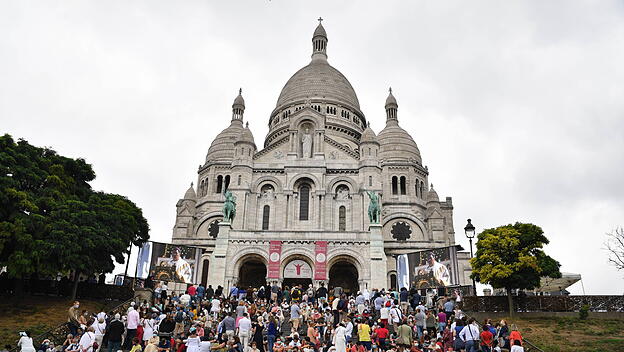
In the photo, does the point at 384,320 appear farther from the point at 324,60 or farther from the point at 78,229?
the point at 324,60

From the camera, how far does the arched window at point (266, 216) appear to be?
40.7 meters

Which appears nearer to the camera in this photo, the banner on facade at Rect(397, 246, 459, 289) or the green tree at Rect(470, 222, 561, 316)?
the green tree at Rect(470, 222, 561, 316)

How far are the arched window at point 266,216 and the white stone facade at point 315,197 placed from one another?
9 centimetres

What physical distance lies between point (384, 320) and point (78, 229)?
16.6 metres

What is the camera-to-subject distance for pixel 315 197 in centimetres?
4088

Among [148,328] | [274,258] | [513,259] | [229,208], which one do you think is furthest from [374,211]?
[148,328]

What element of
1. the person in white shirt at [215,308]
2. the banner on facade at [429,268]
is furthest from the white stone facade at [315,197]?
the person in white shirt at [215,308]

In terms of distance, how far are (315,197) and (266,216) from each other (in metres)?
4.40

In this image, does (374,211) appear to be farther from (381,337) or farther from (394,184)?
(381,337)

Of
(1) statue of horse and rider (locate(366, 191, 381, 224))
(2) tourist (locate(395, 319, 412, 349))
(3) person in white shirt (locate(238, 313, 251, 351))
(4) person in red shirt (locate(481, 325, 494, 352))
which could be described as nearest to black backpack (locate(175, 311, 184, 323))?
(3) person in white shirt (locate(238, 313, 251, 351))

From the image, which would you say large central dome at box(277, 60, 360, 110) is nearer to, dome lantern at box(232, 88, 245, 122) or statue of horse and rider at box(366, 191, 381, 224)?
dome lantern at box(232, 88, 245, 122)

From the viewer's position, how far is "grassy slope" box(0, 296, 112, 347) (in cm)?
2127

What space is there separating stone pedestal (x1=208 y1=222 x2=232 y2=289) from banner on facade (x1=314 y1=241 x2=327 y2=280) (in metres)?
6.46

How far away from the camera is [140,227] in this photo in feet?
106
